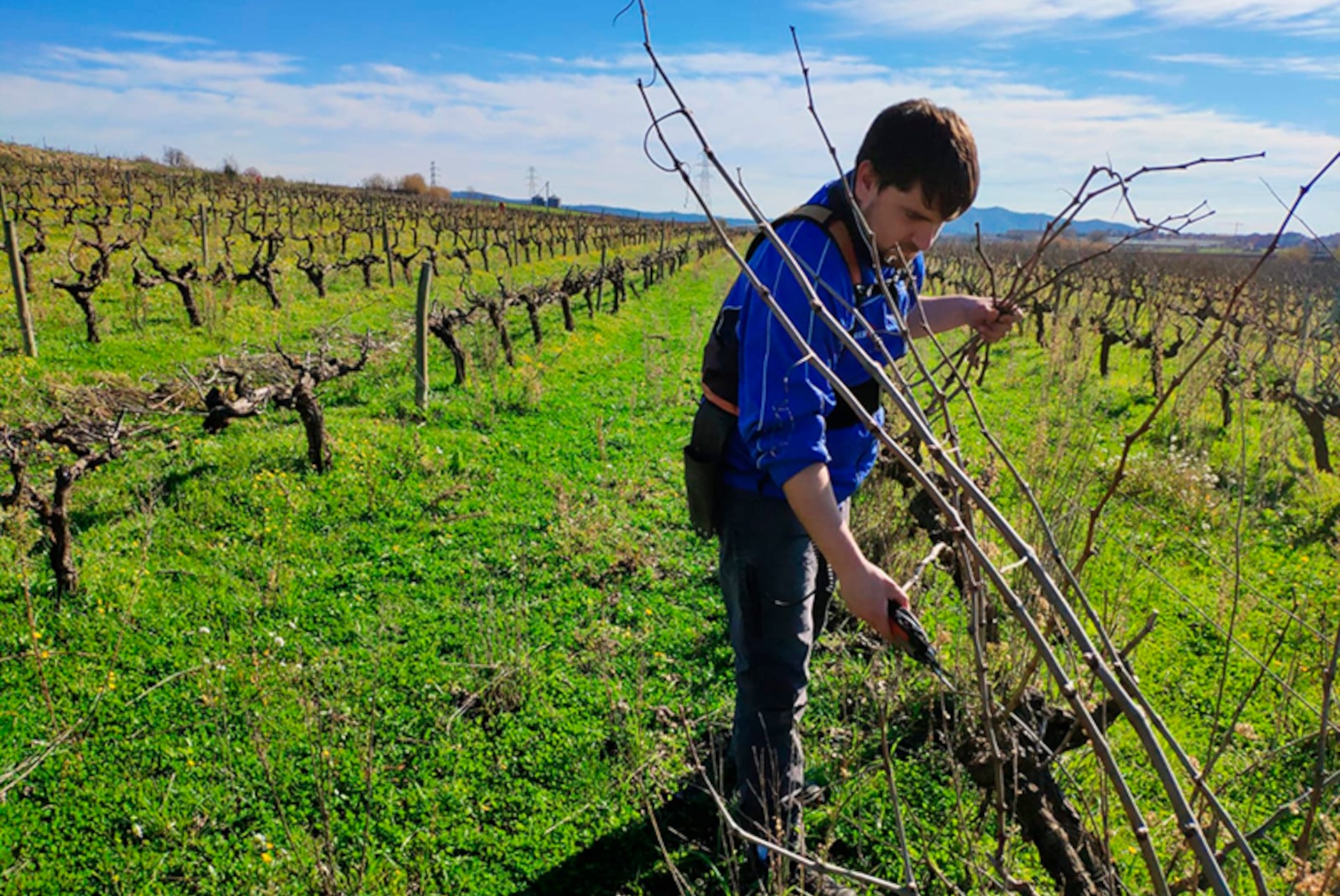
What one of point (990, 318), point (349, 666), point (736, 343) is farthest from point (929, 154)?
point (349, 666)

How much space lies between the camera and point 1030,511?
4.51 metres

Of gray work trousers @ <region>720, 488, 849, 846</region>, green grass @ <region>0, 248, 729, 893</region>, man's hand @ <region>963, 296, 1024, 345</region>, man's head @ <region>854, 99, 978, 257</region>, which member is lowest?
green grass @ <region>0, 248, 729, 893</region>

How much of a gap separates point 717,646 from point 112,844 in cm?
269

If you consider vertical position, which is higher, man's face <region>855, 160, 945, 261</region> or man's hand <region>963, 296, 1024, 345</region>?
man's face <region>855, 160, 945, 261</region>

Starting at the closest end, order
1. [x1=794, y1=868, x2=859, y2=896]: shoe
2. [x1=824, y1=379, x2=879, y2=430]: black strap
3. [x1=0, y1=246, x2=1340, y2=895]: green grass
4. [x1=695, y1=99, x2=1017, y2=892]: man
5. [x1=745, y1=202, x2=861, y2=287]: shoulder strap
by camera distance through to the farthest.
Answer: [x1=695, y1=99, x2=1017, y2=892]: man
[x1=745, y1=202, x2=861, y2=287]: shoulder strap
[x1=824, y1=379, x2=879, y2=430]: black strap
[x1=794, y1=868, x2=859, y2=896]: shoe
[x1=0, y1=246, x2=1340, y2=895]: green grass

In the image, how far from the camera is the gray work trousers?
2129mm

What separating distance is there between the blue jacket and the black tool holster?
0.04m

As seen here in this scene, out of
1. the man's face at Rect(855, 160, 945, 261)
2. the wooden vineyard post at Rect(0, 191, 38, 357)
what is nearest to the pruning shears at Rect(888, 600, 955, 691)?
the man's face at Rect(855, 160, 945, 261)

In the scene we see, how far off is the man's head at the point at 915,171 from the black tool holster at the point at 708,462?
2.03 feet

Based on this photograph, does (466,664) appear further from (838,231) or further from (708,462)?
(838,231)

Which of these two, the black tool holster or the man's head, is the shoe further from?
the man's head

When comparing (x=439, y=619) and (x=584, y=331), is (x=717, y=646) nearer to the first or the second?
(x=439, y=619)

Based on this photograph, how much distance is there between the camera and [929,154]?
65.8 inches

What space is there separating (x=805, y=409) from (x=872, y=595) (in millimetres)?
426
